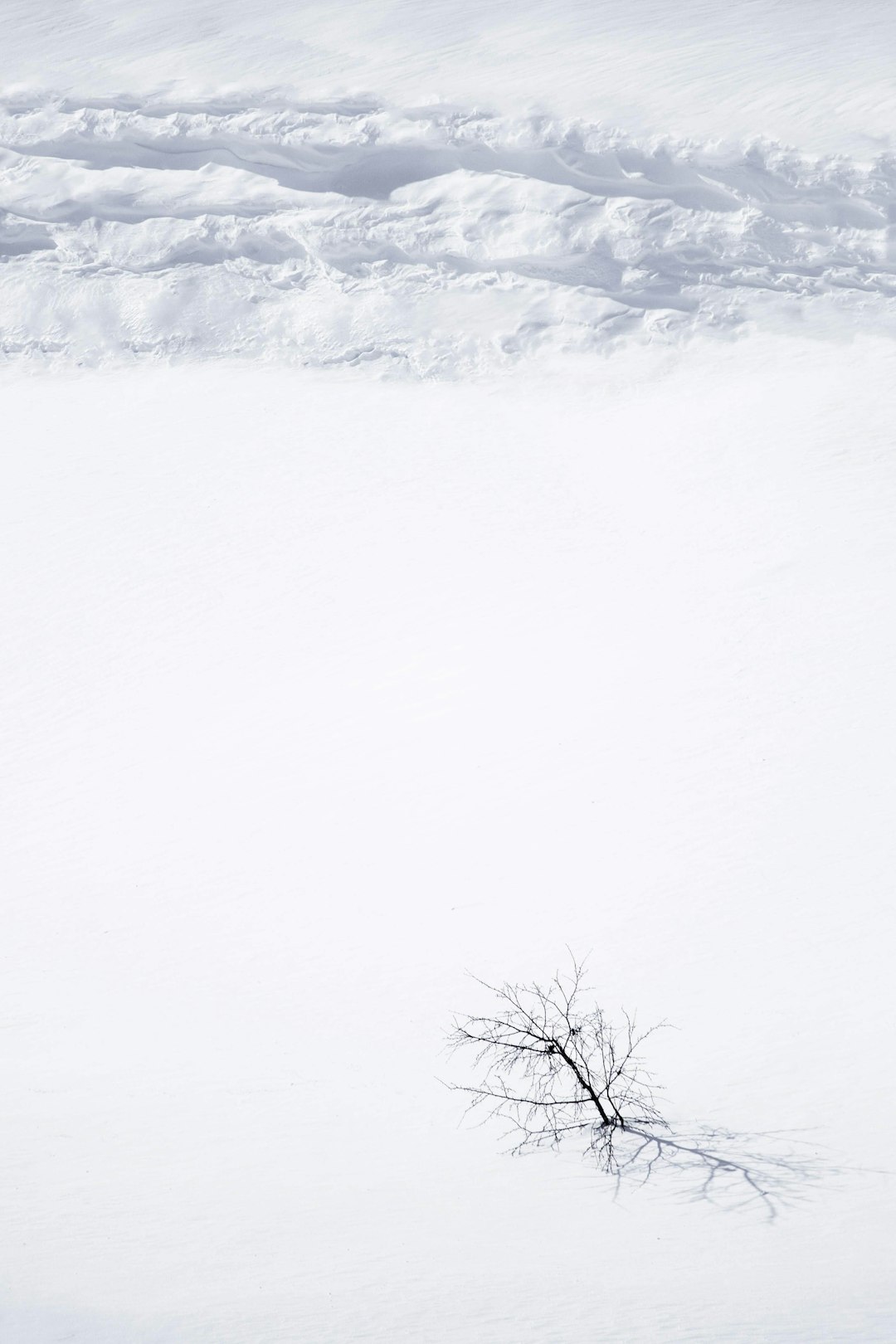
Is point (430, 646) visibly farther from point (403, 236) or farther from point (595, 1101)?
point (403, 236)

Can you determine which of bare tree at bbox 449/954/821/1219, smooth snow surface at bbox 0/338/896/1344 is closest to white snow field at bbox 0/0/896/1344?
smooth snow surface at bbox 0/338/896/1344

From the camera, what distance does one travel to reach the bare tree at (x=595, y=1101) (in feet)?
25.2

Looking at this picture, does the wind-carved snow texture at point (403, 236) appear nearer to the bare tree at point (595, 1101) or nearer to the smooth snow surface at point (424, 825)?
the smooth snow surface at point (424, 825)

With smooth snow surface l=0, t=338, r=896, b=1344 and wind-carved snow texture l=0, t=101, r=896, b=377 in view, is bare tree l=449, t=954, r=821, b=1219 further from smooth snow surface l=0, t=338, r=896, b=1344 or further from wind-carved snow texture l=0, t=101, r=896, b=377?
wind-carved snow texture l=0, t=101, r=896, b=377

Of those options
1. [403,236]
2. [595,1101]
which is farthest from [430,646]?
[403,236]

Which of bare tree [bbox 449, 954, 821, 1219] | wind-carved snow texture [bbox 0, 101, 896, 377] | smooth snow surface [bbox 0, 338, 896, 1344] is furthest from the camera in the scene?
wind-carved snow texture [bbox 0, 101, 896, 377]

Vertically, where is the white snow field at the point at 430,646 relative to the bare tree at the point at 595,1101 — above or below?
above

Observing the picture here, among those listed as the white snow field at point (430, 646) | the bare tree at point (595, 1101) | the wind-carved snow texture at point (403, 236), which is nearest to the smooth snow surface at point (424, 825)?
the white snow field at point (430, 646)

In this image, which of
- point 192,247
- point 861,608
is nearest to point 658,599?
point 861,608

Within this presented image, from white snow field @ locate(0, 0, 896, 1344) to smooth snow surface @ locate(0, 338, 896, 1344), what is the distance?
0.15 ft

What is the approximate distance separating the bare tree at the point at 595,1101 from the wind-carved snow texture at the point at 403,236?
11690 millimetres

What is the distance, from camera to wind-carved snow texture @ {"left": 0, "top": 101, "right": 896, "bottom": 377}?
18.0 metres

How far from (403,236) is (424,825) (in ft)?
37.9

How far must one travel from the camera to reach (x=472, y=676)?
43.3 ft
